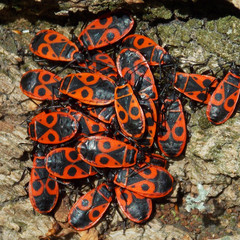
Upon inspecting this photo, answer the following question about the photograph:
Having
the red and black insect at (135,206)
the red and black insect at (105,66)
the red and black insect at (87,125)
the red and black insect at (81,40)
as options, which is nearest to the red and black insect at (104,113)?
the red and black insect at (87,125)

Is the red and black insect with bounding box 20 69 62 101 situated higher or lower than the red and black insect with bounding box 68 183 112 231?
higher

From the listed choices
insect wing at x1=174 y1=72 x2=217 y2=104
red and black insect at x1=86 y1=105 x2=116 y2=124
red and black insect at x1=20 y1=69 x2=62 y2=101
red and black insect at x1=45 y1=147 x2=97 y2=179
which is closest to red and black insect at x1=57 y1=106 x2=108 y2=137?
red and black insect at x1=86 y1=105 x2=116 y2=124

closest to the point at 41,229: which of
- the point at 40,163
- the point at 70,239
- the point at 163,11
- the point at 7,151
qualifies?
the point at 70,239

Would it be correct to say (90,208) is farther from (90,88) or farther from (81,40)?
(81,40)

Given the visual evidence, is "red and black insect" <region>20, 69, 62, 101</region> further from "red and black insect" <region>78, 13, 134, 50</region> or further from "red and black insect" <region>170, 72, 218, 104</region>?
"red and black insect" <region>170, 72, 218, 104</region>

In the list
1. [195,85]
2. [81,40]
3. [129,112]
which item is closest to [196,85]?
[195,85]

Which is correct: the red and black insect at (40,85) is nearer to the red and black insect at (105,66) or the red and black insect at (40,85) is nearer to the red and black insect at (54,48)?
the red and black insect at (54,48)
